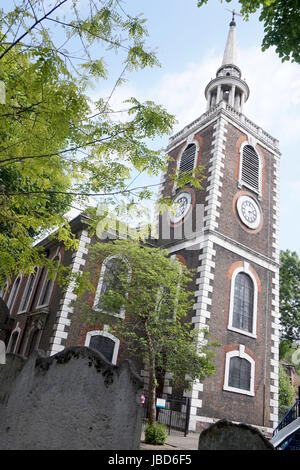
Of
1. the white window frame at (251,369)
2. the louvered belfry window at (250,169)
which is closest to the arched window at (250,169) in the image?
the louvered belfry window at (250,169)

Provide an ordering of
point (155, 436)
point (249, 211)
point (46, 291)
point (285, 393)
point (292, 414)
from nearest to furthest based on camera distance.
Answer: point (155, 436) < point (292, 414) < point (46, 291) < point (249, 211) < point (285, 393)

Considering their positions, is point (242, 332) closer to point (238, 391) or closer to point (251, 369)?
point (251, 369)

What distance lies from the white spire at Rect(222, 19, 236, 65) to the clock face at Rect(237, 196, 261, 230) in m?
13.4

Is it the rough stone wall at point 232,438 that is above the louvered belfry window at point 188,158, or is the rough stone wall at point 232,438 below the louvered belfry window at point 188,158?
below

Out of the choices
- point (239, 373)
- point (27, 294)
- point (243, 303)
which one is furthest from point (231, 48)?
point (239, 373)

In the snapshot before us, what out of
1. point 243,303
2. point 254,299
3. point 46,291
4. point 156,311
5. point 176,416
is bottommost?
point 176,416

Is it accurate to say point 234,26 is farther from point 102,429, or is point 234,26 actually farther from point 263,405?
point 102,429

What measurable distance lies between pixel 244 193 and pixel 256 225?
1.93m

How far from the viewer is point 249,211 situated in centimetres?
2028

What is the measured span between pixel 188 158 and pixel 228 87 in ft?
24.8

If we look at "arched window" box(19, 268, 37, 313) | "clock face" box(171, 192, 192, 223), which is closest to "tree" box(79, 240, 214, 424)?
"clock face" box(171, 192, 192, 223)

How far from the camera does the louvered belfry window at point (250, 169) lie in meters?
21.0

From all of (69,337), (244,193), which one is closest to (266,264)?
(244,193)

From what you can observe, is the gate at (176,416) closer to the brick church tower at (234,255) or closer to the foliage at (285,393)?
the brick church tower at (234,255)
